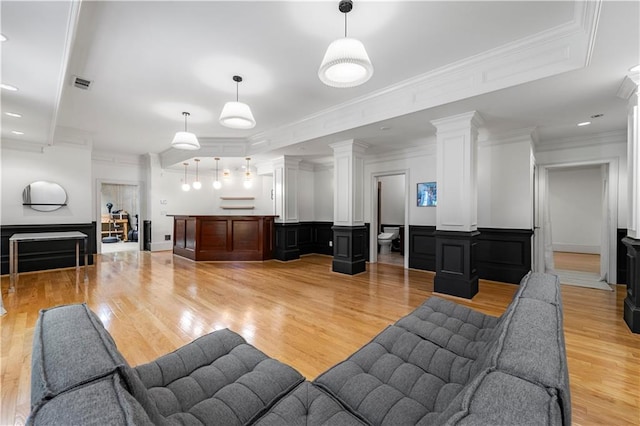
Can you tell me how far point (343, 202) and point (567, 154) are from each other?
4.31 m

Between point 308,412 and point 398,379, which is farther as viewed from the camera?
point 398,379

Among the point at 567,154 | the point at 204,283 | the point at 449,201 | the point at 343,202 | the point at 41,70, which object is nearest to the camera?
the point at 41,70

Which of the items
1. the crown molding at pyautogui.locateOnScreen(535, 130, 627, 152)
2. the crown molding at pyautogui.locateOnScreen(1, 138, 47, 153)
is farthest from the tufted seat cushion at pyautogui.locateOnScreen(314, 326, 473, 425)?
the crown molding at pyautogui.locateOnScreen(1, 138, 47, 153)

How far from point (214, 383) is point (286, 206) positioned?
617 centimetres

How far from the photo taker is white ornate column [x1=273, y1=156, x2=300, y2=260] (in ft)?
23.8

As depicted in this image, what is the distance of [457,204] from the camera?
4.16 metres

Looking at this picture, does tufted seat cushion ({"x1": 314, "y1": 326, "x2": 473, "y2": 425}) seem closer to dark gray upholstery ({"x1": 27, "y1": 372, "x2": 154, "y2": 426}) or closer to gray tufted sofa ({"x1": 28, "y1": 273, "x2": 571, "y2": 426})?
gray tufted sofa ({"x1": 28, "y1": 273, "x2": 571, "y2": 426})

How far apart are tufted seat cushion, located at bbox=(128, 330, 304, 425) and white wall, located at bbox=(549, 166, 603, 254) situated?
33.1ft

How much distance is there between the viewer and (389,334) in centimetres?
182

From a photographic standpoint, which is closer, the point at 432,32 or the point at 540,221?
the point at 432,32

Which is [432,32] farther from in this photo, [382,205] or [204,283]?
[382,205]

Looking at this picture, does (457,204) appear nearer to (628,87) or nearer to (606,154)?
(628,87)

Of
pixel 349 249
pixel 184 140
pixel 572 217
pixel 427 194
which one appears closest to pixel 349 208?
pixel 349 249

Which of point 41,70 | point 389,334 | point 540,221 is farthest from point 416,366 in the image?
point 540,221
